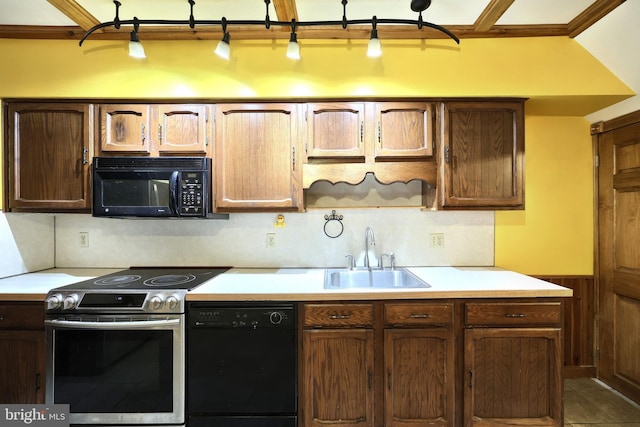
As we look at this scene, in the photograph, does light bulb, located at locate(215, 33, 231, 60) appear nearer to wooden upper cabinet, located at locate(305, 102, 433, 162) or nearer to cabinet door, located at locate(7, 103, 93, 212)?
wooden upper cabinet, located at locate(305, 102, 433, 162)

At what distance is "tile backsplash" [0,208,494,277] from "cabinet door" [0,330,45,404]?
749 millimetres

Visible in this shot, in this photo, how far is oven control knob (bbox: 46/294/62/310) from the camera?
5.86 ft

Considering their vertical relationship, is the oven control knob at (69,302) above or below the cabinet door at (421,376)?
above

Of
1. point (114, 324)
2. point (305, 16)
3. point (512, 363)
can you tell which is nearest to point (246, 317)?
point (114, 324)

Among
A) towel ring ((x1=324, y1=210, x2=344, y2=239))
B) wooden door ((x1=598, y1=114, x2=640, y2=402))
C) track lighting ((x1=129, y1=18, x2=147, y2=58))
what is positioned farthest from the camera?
towel ring ((x1=324, y1=210, x2=344, y2=239))

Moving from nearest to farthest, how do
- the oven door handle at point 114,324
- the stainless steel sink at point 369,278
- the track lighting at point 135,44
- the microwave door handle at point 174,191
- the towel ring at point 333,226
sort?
the oven door handle at point 114,324
the track lighting at point 135,44
the microwave door handle at point 174,191
the stainless steel sink at point 369,278
the towel ring at point 333,226

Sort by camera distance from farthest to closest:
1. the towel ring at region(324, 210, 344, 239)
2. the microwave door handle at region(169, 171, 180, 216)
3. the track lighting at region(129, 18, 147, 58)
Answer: the towel ring at region(324, 210, 344, 239) < the microwave door handle at region(169, 171, 180, 216) < the track lighting at region(129, 18, 147, 58)

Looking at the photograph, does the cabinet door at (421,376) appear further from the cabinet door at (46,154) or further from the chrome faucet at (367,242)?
the cabinet door at (46,154)

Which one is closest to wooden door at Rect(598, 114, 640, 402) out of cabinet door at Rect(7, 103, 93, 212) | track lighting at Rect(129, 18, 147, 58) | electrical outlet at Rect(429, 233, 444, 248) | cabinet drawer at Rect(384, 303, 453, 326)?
electrical outlet at Rect(429, 233, 444, 248)

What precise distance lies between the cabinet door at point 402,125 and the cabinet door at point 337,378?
1.13 meters

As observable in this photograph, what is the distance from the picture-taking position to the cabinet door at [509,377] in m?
1.81

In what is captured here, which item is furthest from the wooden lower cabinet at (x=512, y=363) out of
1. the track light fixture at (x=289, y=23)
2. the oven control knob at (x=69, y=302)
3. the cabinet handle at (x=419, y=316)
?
the oven control knob at (x=69, y=302)

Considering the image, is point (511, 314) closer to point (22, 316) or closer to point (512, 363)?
point (512, 363)

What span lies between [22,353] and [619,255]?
150 inches
